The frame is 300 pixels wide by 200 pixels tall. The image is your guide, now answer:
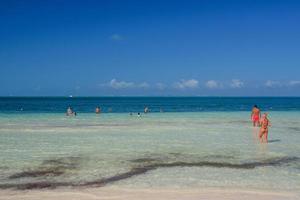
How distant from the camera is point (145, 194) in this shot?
11148 mm

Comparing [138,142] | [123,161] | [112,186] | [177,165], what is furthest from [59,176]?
[138,142]

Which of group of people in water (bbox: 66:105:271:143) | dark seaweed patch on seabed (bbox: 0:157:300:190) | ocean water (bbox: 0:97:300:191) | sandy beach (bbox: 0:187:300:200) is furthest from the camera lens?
group of people in water (bbox: 66:105:271:143)

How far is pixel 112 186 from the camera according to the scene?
12195mm

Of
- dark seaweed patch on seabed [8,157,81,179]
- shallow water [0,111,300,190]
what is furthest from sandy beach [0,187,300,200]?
dark seaweed patch on seabed [8,157,81,179]

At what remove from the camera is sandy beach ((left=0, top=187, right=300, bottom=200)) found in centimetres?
1072

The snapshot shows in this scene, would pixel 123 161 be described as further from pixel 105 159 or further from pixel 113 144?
pixel 113 144

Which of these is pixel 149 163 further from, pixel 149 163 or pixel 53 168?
pixel 53 168

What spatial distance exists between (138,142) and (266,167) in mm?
9456

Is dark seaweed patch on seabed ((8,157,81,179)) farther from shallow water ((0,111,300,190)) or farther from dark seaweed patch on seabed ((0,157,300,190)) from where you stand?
dark seaweed patch on seabed ((0,157,300,190))

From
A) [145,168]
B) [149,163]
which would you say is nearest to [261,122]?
[149,163]

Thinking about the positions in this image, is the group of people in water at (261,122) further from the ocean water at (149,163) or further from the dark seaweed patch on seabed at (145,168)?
the dark seaweed patch on seabed at (145,168)

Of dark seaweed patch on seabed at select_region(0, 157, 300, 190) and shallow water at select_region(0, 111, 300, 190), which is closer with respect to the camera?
dark seaweed patch on seabed at select_region(0, 157, 300, 190)

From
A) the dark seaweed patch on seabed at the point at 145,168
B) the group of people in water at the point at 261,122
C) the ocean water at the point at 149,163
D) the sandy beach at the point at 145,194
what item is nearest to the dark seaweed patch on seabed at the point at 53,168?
the ocean water at the point at 149,163

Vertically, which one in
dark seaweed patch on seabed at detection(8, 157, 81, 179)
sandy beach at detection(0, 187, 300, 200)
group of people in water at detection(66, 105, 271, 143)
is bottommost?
sandy beach at detection(0, 187, 300, 200)
